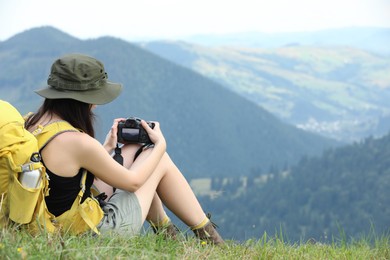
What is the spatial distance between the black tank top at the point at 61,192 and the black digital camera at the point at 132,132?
0.80 meters

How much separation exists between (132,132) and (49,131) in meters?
0.91

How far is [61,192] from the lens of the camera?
464 centimetres

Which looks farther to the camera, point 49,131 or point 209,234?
point 209,234

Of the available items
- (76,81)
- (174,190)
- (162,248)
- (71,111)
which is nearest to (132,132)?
(174,190)

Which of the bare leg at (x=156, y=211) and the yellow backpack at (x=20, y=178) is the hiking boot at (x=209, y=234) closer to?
the bare leg at (x=156, y=211)

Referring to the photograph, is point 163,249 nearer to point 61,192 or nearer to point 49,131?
point 61,192

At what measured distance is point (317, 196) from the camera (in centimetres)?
14925

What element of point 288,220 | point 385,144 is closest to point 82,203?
point 288,220

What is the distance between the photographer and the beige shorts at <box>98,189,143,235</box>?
482 cm

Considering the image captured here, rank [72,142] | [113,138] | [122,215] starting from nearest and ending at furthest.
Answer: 1. [72,142]
2. [122,215]
3. [113,138]

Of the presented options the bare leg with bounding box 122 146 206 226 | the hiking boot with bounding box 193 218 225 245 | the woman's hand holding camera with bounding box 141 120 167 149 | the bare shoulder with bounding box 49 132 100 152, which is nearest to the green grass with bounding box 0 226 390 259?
the hiking boot with bounding box 193 218 225 245

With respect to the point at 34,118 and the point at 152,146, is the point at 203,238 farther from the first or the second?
the point at 34,118

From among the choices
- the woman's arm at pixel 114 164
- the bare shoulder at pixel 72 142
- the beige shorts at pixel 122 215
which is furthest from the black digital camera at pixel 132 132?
the bare shoulder at pixel 72 142

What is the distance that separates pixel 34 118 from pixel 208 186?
6623 inches
